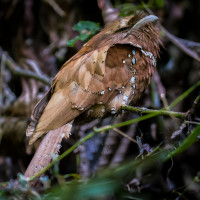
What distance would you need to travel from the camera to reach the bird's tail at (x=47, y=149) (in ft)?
5.22

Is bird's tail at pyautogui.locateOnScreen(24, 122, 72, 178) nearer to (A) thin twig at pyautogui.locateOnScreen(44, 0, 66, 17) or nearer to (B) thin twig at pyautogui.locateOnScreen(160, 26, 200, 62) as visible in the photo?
(B) thin twig at pyautogui.locateOnScreen(160, 26, 200, 62)

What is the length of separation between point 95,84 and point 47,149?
17.3 inches

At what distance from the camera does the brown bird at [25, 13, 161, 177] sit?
1739 mm

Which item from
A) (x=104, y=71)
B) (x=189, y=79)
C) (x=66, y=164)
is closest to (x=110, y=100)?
(x=104, y=71)

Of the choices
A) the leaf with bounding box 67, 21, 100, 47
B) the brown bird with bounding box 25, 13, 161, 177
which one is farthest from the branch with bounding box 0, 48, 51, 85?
the brown bird with bounding box 25, 13, 161, 177

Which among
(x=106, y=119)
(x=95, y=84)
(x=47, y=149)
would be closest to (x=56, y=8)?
(x=106, y=119)

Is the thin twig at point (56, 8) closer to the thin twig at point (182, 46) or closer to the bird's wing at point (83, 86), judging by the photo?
the thin twig at point (182, 46)

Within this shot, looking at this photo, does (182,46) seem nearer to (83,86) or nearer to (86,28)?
(86,28)

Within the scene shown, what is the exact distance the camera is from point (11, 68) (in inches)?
133

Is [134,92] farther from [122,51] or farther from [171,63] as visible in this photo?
[171,63]

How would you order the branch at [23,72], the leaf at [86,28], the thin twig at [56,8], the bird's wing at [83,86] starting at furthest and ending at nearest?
the thin twig at [56,8], the branch at [23,72], the leaf at [86,28], the bird's wing at [83,86]

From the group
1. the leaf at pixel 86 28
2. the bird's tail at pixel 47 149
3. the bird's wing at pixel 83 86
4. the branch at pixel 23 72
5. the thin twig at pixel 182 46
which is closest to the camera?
the bird's tail at pixel 47 149

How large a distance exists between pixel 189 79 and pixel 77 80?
1474 mm

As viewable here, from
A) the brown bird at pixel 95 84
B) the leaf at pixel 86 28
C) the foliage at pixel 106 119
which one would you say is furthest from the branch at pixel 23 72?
the brown bird at pixel 95 84
